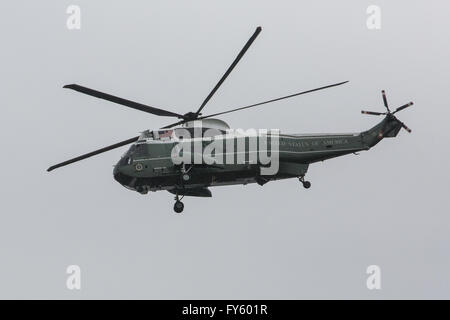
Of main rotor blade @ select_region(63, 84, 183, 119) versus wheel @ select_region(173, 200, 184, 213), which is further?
wheel @ select_region(173, 200, 184, 213)

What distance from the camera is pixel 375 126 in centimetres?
6456

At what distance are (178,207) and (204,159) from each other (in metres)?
3.12

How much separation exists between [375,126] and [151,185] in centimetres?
1320

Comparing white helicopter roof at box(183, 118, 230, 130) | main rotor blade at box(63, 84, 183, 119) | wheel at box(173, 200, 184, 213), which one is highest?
main rotor blade at box(63, 84, 183, 119)

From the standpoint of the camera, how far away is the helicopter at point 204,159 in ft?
206

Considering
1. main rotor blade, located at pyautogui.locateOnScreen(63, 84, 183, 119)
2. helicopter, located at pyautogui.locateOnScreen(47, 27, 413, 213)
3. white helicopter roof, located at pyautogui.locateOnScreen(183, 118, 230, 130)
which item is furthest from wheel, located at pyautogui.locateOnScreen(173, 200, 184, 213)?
main rotor blade, located at pyautogui.locateOnScreen(63, 84, 183, 119)

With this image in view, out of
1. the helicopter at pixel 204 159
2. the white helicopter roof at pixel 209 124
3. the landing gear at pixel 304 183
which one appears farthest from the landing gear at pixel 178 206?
the landing gear at pixel 304 183

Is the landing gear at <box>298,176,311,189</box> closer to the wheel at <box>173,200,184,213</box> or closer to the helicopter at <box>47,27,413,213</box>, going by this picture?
the helicopter at <box>47,27,413,213</box>

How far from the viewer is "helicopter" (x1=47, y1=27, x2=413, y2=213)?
62719 millimetres

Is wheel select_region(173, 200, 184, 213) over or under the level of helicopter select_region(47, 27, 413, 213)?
under

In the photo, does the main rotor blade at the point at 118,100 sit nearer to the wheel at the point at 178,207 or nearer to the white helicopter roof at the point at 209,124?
the white helicopter roof at the point at 209,124
